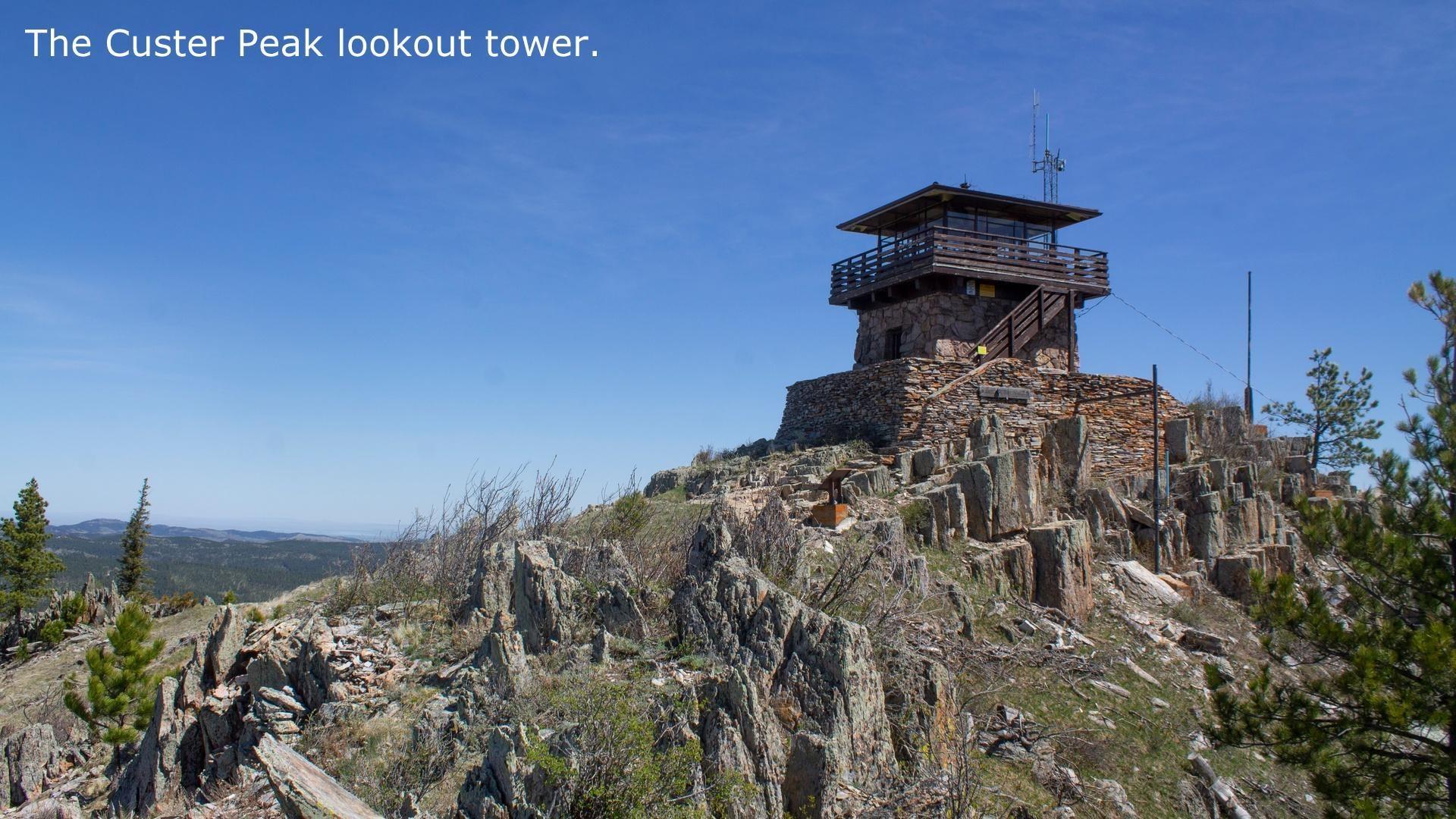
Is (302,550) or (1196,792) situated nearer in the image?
(1196,792)

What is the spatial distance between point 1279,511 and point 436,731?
20.2 meters

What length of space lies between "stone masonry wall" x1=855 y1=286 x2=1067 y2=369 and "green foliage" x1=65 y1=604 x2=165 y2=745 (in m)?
16.0

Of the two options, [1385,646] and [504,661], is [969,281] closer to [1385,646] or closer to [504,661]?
[1385,646]

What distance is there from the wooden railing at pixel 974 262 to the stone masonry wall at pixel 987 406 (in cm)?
285

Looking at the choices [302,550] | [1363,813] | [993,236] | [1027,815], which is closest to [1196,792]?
[1363,813]

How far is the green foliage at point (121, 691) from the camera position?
1346cm

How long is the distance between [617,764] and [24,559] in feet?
94.1

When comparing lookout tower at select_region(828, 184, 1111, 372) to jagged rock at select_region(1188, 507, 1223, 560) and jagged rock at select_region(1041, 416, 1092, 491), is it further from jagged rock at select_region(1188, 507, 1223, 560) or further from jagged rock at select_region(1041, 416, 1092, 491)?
jagged rock at select_region(1188, 507, 1223, 560)

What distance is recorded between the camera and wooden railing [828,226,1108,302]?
23.6m

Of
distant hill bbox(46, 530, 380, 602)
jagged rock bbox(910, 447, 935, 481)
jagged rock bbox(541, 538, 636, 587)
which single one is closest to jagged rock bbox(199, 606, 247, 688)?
jagged rock bbox(541, 538, 636, 587)

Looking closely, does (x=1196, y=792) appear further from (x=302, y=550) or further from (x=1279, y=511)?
(x=302, y=550)

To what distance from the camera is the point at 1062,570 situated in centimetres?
1546

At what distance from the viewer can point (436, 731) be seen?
28.2ft

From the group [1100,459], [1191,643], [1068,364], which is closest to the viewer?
[1191,643]
